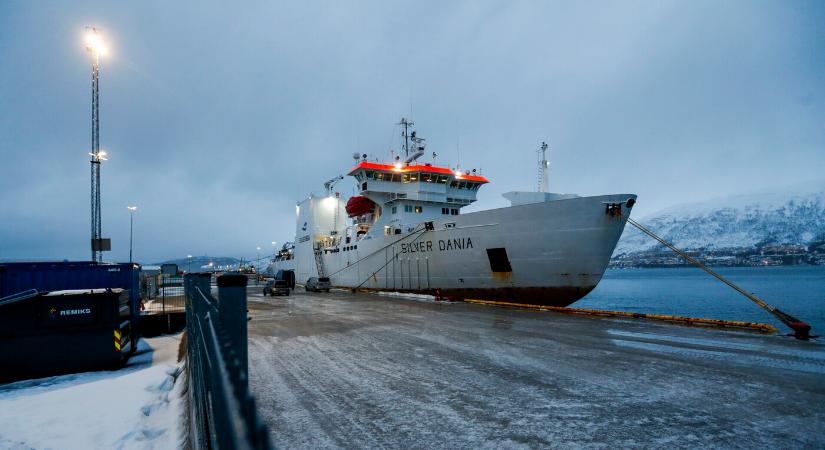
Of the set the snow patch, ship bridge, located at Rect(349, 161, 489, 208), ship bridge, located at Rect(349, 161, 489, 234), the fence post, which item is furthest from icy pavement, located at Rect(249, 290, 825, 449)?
ship bridge, located at Rect(349, 161, 489, 208)

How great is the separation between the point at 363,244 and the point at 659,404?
25805 mm

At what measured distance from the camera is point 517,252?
745 inches

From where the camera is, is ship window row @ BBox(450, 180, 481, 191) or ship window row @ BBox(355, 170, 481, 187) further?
ship window row @ BBox(450, 180, 481, 191)

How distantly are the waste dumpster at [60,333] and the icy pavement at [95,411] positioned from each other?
0.33 metres

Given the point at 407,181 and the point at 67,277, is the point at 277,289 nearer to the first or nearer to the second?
the point at 407,181

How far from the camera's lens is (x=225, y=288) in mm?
2732

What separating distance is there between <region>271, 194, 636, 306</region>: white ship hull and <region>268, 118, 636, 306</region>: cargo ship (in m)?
0.04

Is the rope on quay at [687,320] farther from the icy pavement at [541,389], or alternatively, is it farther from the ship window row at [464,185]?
the ship window row at [464,185]

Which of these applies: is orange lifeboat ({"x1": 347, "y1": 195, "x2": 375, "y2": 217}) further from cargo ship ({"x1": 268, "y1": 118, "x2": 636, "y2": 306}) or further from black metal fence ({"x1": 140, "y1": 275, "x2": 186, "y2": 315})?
black metal fence ({"x1": 140, "y1": 275, "x2": 186, "y2": 315})

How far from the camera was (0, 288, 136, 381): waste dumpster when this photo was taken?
7668 millimetres

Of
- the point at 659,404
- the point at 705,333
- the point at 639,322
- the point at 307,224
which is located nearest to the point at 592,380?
the point at 659,404

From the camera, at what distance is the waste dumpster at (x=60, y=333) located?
25.2 ft

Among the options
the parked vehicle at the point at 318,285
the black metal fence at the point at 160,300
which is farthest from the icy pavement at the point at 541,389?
the parked vehicle at the point at 318,285

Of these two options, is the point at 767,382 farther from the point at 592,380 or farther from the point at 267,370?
the point at 267,370
